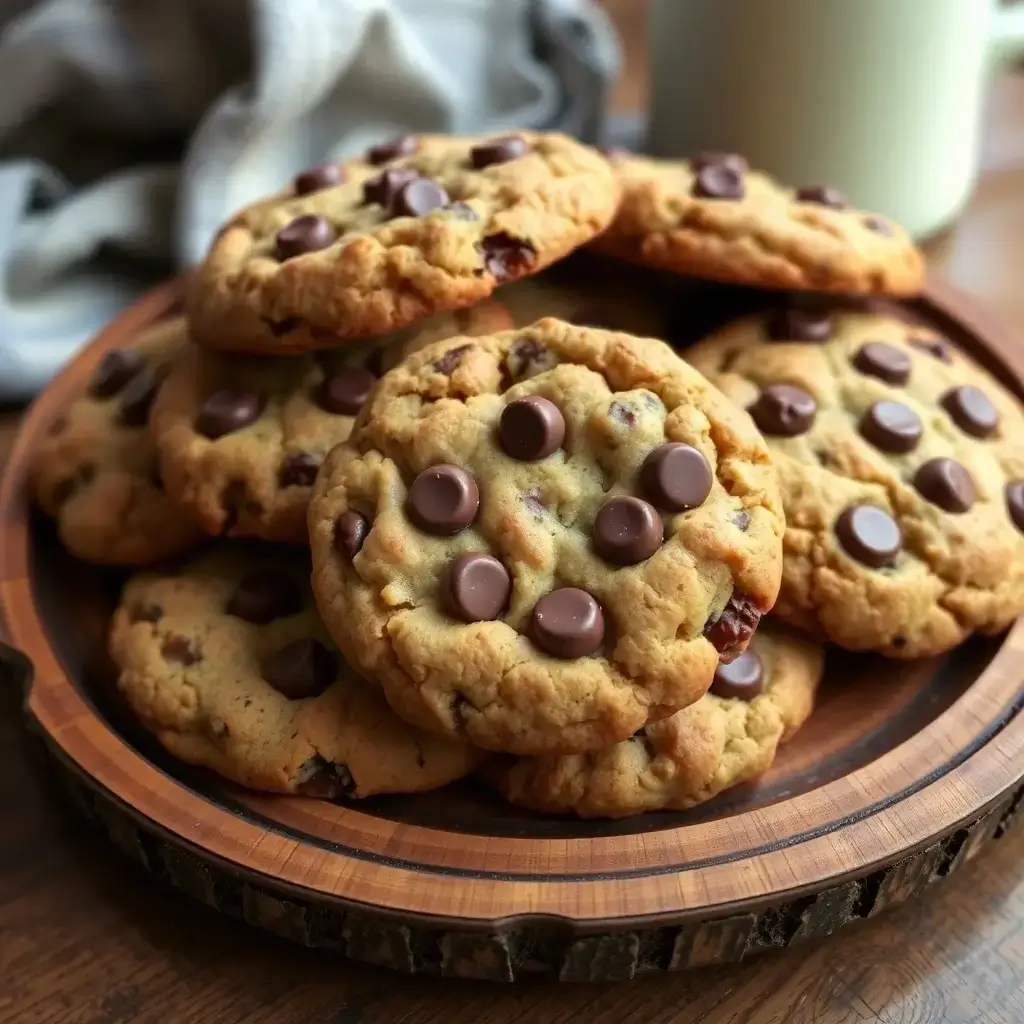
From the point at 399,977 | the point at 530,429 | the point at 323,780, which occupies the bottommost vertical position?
the point at 399,977

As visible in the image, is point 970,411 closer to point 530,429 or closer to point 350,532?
point 530,429

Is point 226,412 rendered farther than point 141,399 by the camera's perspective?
No

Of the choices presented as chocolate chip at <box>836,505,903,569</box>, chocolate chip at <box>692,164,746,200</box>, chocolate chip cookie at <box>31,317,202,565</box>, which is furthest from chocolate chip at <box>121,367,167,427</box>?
chocolate chip at <box>836,505,903,569</box>

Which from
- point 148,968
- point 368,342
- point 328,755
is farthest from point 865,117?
point 148,968

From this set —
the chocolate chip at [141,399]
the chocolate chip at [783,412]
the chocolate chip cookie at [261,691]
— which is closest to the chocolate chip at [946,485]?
the chocolate chip at [783,412]

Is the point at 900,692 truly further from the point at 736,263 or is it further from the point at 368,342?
the point at 368,342

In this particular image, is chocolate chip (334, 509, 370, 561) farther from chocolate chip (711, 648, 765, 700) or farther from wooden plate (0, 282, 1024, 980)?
chocolate chip (711, 648, 765, 700)

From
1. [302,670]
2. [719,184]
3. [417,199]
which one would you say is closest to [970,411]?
[719,184]
